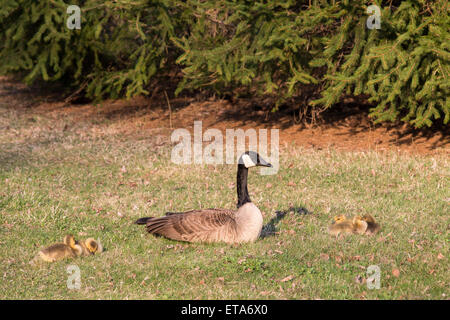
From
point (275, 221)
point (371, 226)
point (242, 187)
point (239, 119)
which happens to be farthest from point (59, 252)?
point (239, 119)

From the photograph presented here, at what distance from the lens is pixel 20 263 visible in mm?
6766

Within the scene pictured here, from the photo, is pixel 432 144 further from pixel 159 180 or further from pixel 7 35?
pixel 7 35

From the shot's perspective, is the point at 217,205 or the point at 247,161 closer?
the point at 247,161

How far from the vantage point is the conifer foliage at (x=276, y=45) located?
424 inches

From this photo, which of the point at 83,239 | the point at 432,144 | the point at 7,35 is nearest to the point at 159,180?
the point at 83,239

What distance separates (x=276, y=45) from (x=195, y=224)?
20.4ft

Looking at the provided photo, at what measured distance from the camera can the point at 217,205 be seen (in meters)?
9.09

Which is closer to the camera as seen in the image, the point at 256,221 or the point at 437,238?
the point at 256,221

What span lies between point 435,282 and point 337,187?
3.96 meters

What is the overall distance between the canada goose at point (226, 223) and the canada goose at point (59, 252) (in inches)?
45.0

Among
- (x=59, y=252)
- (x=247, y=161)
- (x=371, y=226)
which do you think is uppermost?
(x=247, y=161)

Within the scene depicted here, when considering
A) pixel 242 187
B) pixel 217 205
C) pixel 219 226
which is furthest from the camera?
pixel 217 205

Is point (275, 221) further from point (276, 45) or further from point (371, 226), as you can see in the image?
point (276, 45)
